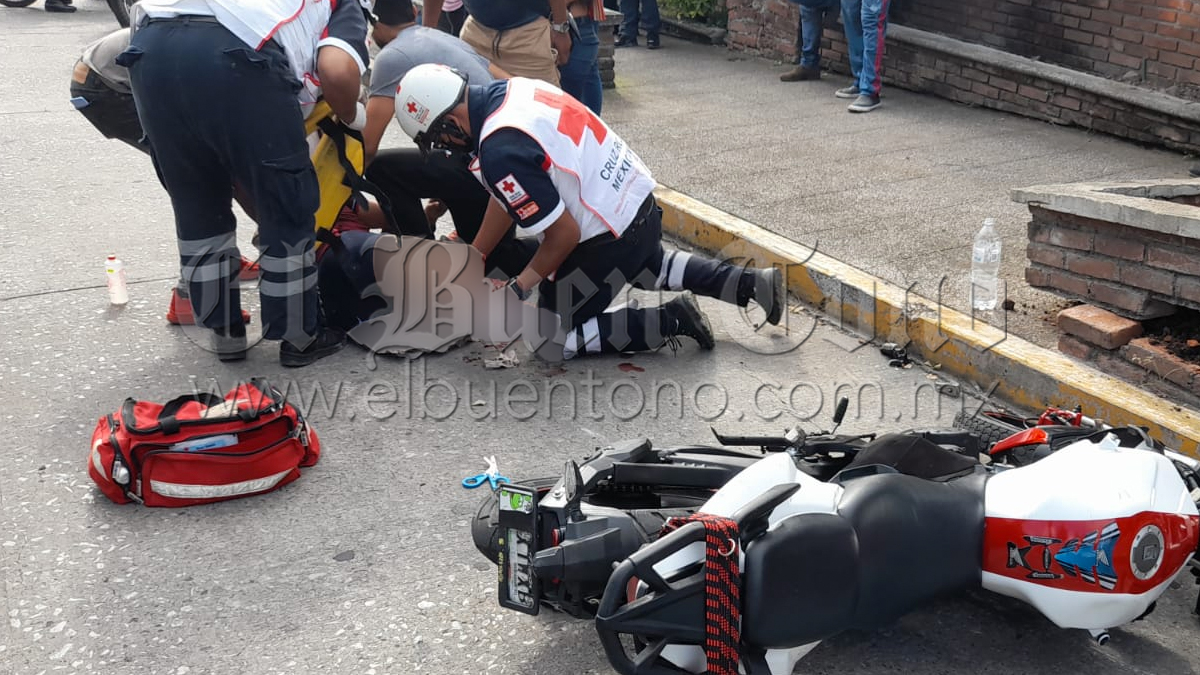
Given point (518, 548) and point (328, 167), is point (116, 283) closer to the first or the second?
point (328, 167)

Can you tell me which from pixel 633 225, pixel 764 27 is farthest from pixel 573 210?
pixel 764 27

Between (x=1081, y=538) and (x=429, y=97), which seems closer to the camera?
(x=1081, y=538)

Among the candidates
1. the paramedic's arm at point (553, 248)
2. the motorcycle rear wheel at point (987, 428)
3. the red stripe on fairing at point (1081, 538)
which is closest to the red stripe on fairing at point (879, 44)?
the paramedic's arm at point (553, 248)

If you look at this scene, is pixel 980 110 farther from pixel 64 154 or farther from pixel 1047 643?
pixel 64 154

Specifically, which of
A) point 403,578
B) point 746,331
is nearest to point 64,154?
point 746,331

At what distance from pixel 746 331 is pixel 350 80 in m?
1.84

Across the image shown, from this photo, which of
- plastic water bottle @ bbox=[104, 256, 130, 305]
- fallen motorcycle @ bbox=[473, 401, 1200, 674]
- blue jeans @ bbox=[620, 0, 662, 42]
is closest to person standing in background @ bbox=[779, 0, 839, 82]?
blue jeans @ bbox=[620, 0, 662, 42]

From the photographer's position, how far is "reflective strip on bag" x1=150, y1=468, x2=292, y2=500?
346 centimetres

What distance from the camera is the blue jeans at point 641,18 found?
9.74 m

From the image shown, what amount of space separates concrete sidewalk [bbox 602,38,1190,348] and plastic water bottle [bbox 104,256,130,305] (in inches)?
109

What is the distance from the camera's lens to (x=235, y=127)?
4078mm

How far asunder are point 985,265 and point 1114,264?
0.68 meters

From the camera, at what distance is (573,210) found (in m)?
4.32

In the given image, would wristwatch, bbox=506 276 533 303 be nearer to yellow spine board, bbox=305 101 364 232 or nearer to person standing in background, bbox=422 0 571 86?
yellow spine board, bbox=305 101 364 232
